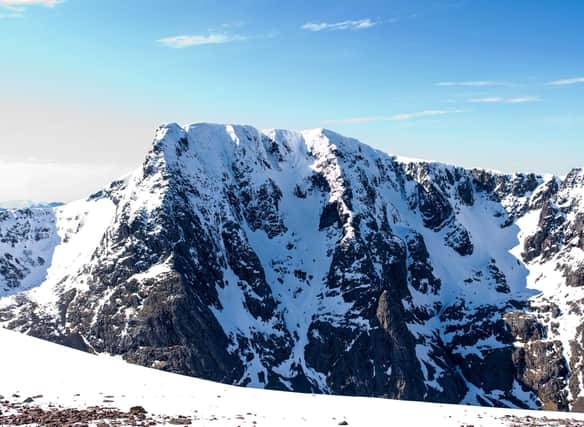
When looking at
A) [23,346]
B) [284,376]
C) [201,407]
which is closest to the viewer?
[201,407]

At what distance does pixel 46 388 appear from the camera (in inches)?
1288

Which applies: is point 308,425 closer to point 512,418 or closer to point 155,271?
point 512,418

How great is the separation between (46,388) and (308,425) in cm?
1540

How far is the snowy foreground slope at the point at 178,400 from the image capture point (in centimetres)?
3062

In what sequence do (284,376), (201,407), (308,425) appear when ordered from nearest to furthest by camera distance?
1. (308,425)
2. (201,407)
3. (284,376)

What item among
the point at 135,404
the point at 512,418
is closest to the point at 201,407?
the point at 135,404

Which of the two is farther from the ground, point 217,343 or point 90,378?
point 90,378

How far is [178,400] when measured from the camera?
111 ft

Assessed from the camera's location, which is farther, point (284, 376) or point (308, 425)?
point (284, 376)

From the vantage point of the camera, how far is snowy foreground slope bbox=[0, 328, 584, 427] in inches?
1206

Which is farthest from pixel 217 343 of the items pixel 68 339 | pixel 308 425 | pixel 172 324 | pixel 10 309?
→ pixel 308 425

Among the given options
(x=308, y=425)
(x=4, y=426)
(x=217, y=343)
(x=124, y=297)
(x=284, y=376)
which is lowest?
(x=284, y=376)

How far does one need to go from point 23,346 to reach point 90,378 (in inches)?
298

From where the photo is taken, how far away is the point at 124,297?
642 feet
